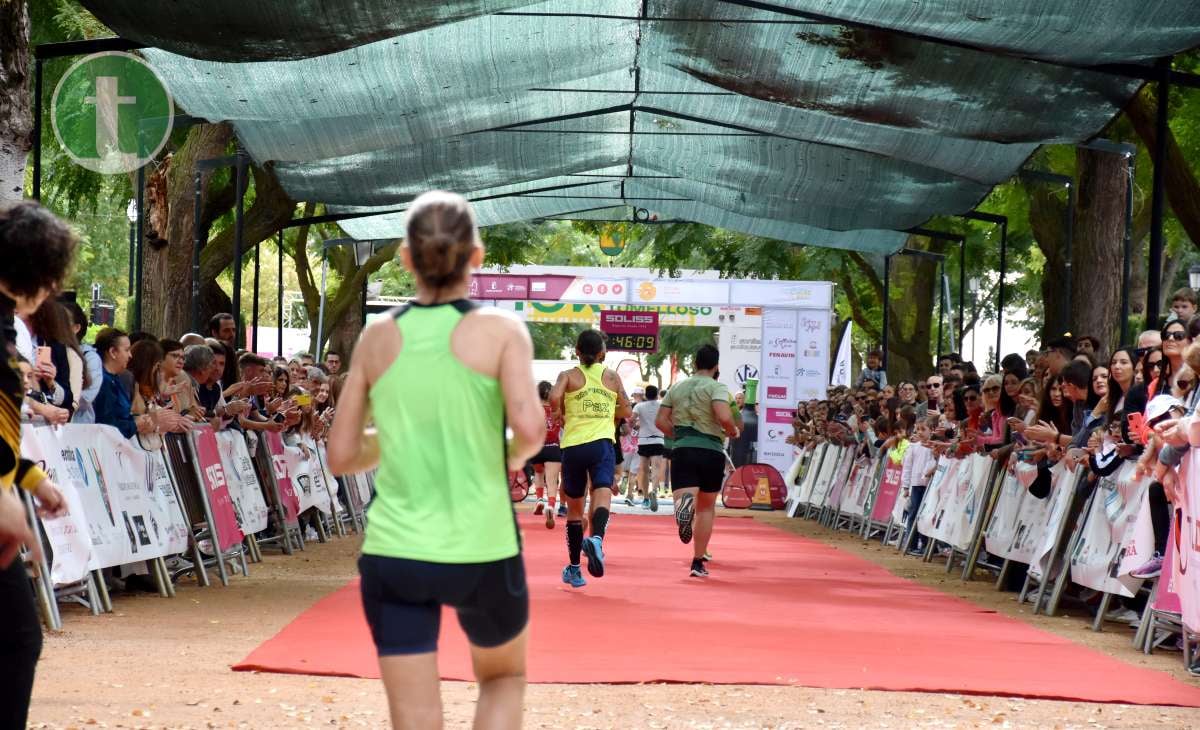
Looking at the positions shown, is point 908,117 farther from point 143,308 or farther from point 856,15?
point 143,308

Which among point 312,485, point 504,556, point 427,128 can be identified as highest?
point 427,128

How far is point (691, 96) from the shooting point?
62.7ft

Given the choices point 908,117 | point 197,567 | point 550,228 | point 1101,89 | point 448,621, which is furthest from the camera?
point 550,228

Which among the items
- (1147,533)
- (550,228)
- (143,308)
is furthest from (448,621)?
(550,228)

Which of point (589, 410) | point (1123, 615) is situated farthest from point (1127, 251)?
point (1123, 615)

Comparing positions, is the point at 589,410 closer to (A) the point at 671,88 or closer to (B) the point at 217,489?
(B) the point at 217,489

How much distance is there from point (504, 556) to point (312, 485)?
1390 cm

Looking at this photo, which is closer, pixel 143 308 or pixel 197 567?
pixel 197 567

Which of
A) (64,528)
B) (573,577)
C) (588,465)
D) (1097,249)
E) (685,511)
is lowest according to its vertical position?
(573,577)

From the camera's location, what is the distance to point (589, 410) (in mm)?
13734

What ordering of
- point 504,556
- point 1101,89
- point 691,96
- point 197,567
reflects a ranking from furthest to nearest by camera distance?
1. point 691,96
2. point 1101,89
3. point 197,567
4. point 504,556

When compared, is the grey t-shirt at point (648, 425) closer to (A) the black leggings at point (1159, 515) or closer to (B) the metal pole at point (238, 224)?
(B) the metal pole at point (238, 224)

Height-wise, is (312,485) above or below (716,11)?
below

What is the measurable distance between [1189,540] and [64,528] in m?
6.22
